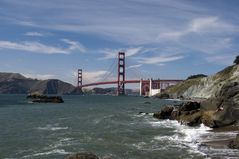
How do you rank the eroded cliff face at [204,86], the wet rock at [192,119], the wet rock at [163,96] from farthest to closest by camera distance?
the wet rock at [163,96] < the eroded cliff face at [204,86] < the wet rock at [192,119]

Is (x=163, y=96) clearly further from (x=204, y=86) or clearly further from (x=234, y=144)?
(x=234, y=144)

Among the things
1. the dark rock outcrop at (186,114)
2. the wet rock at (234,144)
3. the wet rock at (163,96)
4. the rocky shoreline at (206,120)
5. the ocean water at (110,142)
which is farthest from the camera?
the wet rock at (163,96)

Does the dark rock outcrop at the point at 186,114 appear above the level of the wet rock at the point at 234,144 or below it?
above

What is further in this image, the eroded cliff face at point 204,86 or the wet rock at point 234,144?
the eroded cliff face at point 204,86

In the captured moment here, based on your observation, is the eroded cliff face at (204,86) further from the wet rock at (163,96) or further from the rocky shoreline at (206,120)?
the rocky shoreline at (206,120)

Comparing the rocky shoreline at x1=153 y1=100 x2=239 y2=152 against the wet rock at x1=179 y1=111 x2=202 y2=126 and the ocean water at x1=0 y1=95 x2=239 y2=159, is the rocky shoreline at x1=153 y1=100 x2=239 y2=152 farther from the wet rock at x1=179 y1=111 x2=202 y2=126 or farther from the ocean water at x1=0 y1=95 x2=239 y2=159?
the ocean water at x1=0 y1=95 x2=239 y2=159

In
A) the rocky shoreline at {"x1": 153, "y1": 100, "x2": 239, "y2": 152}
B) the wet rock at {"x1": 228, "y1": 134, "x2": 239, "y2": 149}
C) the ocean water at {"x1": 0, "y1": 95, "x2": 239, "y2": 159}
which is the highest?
the rocky shoreline at {"x1": 153, "y1": 100, "x2": 239, "y2": 152}

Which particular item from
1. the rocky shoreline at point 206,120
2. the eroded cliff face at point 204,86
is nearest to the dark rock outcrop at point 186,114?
the rocky shoreline at point 206,120

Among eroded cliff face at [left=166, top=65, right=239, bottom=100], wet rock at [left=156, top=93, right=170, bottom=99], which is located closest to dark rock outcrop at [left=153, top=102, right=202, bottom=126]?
eroded cliff face at [left=166, top=65, right=239, bottom=100]

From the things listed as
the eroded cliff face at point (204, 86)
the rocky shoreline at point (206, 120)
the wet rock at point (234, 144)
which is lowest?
the wet rock at point (234, 144)

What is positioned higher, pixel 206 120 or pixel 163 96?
pixel 163 96

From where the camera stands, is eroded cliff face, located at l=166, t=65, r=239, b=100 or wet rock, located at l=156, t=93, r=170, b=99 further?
wet rock, located at l=156, t=93, r=170, b=99

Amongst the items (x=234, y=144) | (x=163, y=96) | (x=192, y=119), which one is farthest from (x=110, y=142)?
(x=163, y=96)

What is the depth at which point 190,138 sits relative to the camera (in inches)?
1318
